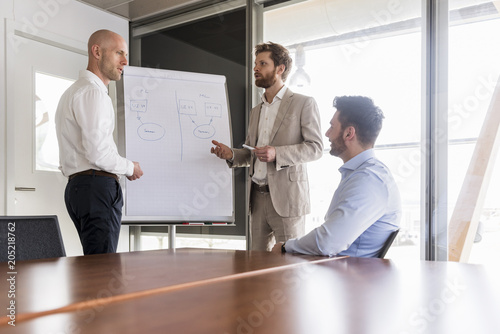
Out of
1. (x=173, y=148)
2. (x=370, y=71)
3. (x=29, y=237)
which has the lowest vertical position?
(x=29, y=237)

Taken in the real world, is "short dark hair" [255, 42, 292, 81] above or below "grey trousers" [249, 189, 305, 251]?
above

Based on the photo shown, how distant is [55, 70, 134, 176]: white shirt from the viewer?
8.06 ft

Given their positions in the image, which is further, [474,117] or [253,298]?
[474,117]

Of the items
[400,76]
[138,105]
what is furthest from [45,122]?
[400,76]

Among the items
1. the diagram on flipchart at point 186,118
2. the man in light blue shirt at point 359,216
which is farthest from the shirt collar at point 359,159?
the diagram on flipchart at point 186,118

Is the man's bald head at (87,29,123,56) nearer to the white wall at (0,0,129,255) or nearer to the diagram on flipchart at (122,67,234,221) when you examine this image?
the diagram on flipchart at (122,67,234,221)

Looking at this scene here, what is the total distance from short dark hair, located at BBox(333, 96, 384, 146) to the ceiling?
268cm

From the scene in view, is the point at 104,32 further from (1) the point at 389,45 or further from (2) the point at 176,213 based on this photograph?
(1) the point at 389,45

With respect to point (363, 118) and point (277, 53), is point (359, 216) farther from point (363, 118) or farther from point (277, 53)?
point (277, 53)

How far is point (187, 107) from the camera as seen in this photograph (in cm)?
341

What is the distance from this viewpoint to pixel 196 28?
4.48 metres

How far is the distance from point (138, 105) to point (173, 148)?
0.38 m

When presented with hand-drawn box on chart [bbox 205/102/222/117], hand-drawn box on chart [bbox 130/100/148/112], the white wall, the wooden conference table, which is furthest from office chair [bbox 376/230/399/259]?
the white wall

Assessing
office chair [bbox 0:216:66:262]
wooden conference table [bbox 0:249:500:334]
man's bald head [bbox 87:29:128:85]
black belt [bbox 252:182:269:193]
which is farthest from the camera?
black belt [bbox 252:182:269:193]
